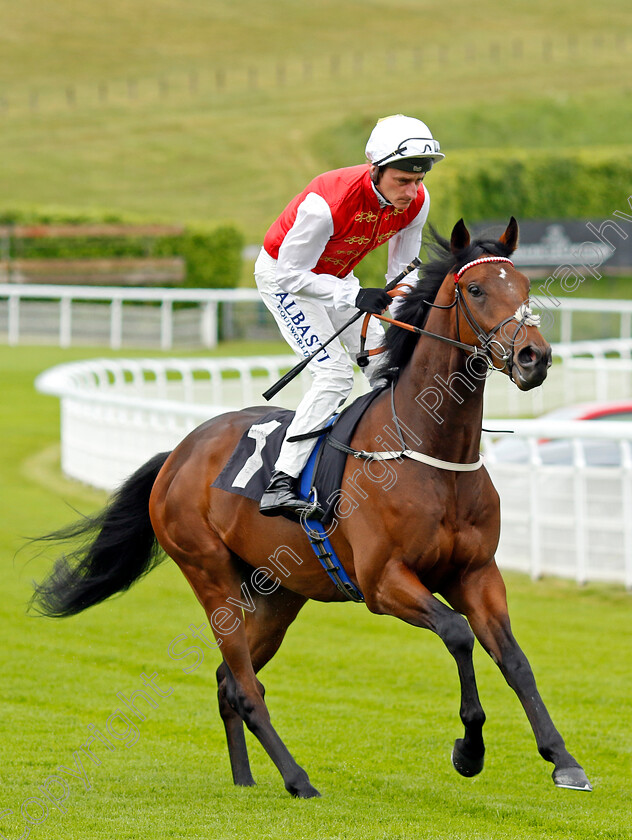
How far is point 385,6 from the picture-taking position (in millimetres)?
53375

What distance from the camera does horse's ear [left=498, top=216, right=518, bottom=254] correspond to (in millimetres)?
3850

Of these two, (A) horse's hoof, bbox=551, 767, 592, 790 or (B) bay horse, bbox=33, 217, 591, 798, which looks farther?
(B) bay horse, bbox=33, 217, 591, 798

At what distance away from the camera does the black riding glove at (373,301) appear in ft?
13.3

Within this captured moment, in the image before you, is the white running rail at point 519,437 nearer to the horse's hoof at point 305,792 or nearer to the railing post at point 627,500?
the railing post at point 627,500

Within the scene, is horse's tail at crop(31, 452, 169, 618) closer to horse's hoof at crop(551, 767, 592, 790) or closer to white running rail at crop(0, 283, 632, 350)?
horse's hoof at crop(551, 767, 592, 790)

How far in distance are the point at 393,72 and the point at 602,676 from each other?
43445 millimetres

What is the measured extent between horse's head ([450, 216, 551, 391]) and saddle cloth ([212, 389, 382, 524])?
593 mm

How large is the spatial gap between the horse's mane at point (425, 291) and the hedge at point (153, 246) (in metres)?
20.0

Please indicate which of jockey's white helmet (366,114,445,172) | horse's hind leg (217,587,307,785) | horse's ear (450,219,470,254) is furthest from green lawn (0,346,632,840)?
jockey's white helmet (366,114,445,172)

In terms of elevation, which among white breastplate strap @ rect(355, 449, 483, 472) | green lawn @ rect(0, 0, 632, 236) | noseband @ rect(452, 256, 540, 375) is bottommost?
white breastplate strap @ rect(355, 449, 483, 472)

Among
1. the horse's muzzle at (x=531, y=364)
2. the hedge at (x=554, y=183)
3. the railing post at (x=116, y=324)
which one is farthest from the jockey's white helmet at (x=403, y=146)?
the hedge at (x=554, y=183)

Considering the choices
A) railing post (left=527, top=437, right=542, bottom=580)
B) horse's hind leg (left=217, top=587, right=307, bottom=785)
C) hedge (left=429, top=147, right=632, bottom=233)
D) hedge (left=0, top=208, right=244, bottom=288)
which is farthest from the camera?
hedge (left=429, top=147, right=632, bottom=233)

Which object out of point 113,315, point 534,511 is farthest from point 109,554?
point 113,315

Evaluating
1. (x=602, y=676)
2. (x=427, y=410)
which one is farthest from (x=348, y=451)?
(x=602, y=676)
